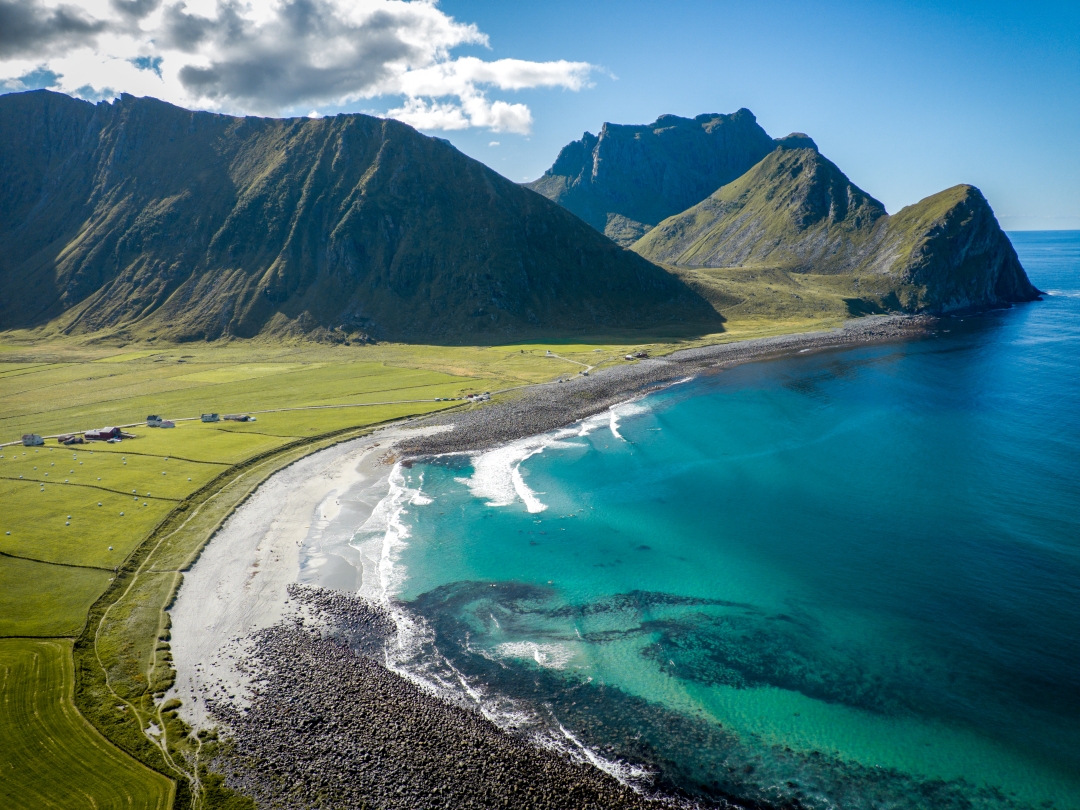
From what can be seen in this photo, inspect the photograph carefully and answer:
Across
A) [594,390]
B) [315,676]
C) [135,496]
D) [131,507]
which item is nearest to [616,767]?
[315,676]

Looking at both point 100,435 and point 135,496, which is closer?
point 135,496

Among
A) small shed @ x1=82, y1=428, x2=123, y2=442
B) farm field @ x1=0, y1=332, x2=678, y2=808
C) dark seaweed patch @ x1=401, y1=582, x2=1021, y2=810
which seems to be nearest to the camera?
dark seaweed patch @ x1=401, y1=582, x2=1021, y2=810

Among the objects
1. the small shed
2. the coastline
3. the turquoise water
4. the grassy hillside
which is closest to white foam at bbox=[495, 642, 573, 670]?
the turquoise water

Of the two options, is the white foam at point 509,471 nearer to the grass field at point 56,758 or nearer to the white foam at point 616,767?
the white foam at point 616,767

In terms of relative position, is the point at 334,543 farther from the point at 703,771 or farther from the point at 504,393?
the point at 504,393

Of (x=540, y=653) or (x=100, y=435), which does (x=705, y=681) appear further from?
(x=100, y=435)

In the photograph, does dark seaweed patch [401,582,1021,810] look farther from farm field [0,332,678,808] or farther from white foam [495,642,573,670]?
farm field [0,332,678,808]

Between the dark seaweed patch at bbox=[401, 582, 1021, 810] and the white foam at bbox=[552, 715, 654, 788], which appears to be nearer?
the dark seaweed patch at bbox=[401, 582, 1021, 810]
